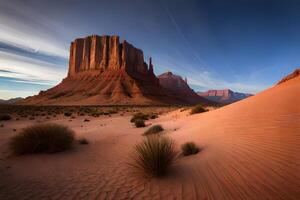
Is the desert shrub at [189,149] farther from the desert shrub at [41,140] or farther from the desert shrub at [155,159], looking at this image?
the desert shrub at [41,140]

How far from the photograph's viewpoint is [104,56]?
100000mm

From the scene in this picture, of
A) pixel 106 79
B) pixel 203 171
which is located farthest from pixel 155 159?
pixel 106 79

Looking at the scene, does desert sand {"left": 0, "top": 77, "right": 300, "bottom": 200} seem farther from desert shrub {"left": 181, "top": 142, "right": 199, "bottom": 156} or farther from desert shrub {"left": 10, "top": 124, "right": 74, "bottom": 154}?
desert shrub {"left": 10, "top": 124, "right": 74, "bottom": 154}

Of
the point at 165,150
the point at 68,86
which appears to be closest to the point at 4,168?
the point at 165,150

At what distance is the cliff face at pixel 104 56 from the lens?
325 ft

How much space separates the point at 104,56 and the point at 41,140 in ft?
322

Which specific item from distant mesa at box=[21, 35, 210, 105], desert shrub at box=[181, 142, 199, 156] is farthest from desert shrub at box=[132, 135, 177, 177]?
distant mesa at box=[21, 35, 210, 105]

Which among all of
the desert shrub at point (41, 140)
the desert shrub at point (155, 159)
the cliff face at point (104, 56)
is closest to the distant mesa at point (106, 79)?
the cliff face at point (104, 56)

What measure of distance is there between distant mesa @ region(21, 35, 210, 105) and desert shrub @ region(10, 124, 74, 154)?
6120cm

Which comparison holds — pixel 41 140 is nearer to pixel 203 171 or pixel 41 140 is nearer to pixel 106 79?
pixel 203 171

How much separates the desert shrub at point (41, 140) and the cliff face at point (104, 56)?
90.5 m

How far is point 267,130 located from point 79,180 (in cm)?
531

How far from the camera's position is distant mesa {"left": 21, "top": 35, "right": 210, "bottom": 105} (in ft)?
249

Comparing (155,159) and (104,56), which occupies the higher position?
(104,56)
